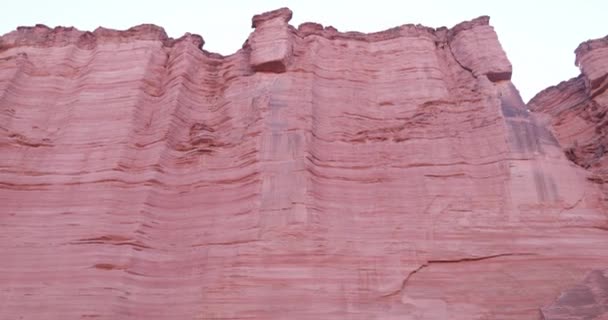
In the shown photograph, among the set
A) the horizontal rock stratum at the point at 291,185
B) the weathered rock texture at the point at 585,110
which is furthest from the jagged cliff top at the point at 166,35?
the weathered rock texture at the point at 585,110

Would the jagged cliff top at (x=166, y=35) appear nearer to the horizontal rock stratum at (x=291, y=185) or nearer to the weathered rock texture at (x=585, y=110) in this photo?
the horizontal rock stratum at (x=291, y=185)

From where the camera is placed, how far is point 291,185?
9586 mm

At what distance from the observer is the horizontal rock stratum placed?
8266mm

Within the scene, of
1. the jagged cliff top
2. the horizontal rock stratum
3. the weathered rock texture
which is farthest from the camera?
the jagged cliff top

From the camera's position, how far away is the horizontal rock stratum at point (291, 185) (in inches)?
325

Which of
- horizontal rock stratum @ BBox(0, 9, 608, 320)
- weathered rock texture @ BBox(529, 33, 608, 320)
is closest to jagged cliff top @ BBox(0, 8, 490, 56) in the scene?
horizontal rock stratum @ BBox(0, 9, 608, 320)

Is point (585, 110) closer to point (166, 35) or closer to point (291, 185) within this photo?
point (291, 185)

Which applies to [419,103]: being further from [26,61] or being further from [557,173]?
[26,61]

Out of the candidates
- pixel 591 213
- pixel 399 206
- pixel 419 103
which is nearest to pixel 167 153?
pixel 399 206

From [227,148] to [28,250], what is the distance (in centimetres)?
400

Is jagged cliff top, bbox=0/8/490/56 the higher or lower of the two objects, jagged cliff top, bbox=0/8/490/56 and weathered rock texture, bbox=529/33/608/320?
the higher

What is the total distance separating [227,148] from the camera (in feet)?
35.8

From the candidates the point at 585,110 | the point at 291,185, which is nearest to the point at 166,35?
the point at 291,185

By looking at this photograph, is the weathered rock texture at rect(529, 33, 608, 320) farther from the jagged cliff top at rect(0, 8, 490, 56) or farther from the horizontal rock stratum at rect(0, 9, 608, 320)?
the jagged cliff top at rect(0, 8, 490, 56)
